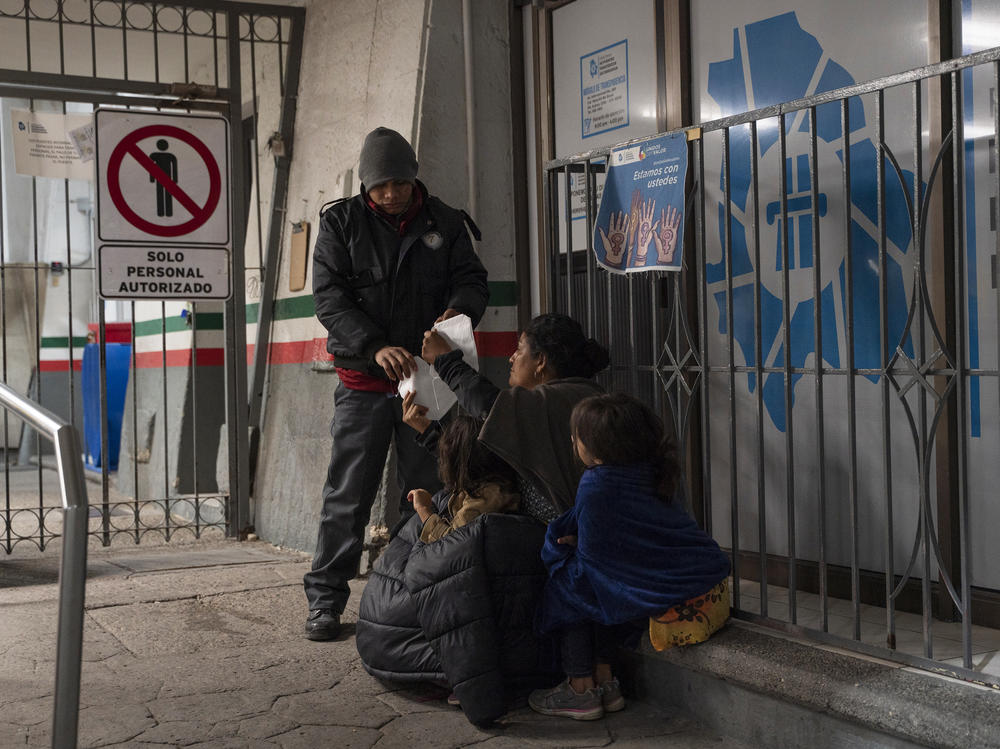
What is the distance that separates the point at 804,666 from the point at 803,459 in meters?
1.18

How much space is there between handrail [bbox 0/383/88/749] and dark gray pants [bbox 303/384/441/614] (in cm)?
182

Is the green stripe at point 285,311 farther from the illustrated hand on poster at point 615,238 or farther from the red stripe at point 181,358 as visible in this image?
the illustrated hand on poster at point 615,238

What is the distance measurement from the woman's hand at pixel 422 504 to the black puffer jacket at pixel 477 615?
14 centimetres

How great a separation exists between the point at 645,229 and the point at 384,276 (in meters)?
0.97

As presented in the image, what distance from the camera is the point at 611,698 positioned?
3.32 m

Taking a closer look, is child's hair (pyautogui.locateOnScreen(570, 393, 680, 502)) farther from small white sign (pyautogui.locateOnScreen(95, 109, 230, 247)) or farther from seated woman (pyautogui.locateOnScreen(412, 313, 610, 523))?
small white sign (pyautogui.locateOnScreen(95, 109, 230, 247))

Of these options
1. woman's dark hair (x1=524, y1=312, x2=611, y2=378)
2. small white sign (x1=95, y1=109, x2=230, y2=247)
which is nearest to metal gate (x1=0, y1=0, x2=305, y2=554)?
small white sign (x1=95, y1=109, x2=230, y2=247)

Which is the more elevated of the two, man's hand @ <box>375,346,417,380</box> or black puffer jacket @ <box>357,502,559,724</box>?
man's hand @ <box>375,346,417,380</box>

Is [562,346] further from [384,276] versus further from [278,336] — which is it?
[278,336]

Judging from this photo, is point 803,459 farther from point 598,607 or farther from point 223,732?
point 223,732

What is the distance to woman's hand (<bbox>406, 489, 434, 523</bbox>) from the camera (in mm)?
3561

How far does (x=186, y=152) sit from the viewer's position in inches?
218

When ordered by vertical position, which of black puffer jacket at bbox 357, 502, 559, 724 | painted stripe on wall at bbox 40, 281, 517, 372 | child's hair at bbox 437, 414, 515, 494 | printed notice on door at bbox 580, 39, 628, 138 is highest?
printed notice on door at bbox 580, 39, 628, 138

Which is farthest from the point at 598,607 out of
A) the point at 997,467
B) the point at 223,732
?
the point at 997,467
